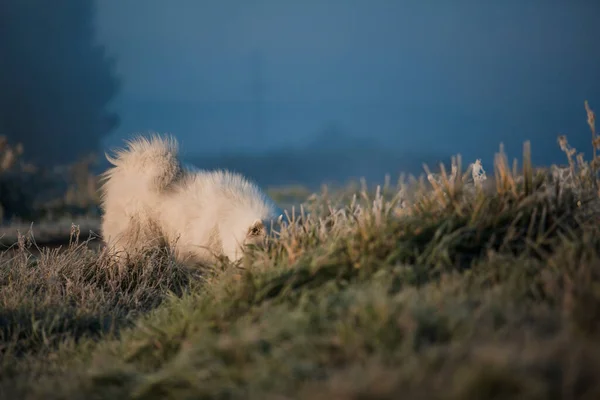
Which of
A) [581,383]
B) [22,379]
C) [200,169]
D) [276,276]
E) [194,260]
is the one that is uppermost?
[200,169]

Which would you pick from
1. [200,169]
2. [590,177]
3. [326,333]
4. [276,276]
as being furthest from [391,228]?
[200,169]

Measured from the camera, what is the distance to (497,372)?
2.28 meters

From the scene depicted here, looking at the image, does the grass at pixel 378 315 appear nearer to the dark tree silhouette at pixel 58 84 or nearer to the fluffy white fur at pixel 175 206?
the fluffy white fur at pixel 175 206

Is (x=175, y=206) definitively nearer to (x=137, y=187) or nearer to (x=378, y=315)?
(x=137, y=187)

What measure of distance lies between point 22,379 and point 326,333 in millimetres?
1878

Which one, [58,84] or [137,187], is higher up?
[58,84]

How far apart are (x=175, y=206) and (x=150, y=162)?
731 mm

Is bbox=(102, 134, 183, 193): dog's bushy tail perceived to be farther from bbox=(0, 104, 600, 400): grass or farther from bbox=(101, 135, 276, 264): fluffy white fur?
bbox=(0, 104, 600, 400): grass

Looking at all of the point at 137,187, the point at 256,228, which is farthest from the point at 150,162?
the point at 256,228

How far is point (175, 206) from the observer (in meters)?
6.56

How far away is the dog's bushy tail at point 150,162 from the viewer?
6.77m

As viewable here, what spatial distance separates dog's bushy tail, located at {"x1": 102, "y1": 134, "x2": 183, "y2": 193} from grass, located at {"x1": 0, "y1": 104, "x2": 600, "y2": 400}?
1.65 m

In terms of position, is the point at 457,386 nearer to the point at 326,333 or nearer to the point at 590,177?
the point at 326,333

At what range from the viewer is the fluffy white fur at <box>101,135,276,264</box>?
5.84 meters
